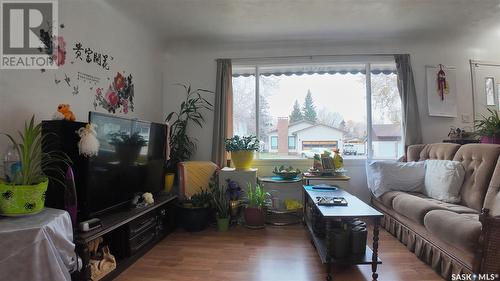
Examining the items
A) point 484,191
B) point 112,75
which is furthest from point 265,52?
point 484,191

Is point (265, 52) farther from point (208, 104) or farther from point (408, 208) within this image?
point (408, 208)

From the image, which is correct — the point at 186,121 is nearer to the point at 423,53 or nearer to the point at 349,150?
the point at 349,150

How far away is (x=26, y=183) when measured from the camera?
1.55 meters

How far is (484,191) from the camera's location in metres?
2.34

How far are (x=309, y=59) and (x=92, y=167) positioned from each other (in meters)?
3.05

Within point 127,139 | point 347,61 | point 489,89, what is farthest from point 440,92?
point 127,139

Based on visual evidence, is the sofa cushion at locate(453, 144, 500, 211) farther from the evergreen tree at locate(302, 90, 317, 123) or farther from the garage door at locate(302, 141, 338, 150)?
the evergreen tree at locate(302, 90, 317, 123)

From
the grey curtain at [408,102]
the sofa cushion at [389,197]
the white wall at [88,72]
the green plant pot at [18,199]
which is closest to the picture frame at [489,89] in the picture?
the grey curtain at [408,102]

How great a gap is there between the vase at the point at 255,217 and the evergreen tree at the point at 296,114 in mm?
1474

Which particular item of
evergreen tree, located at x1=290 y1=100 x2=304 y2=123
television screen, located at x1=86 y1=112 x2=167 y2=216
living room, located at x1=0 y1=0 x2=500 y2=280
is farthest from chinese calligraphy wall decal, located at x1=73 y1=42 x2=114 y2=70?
evergreen tree, located at x1=290 y1=100 x2=304 y2=123

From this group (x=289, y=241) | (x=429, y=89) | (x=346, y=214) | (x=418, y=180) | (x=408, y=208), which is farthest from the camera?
(x=429, y=89)

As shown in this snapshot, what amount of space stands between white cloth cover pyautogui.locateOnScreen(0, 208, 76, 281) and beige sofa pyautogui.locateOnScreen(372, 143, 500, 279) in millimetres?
2415

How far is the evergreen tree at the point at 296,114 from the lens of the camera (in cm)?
396

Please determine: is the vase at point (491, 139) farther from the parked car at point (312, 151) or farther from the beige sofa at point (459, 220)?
the parked car at point (312, 151)
